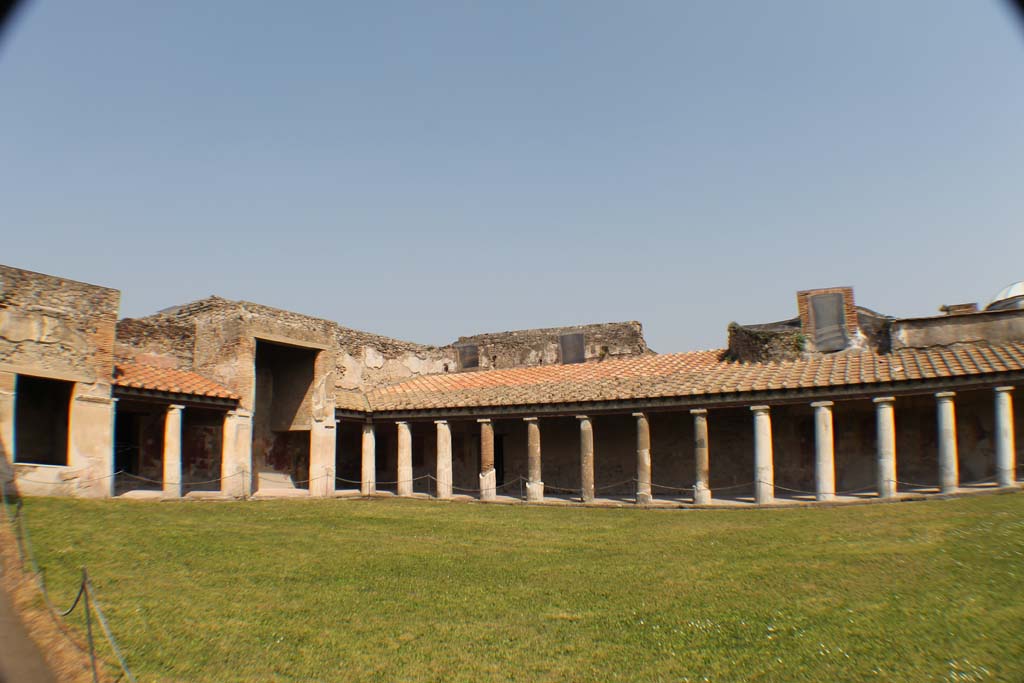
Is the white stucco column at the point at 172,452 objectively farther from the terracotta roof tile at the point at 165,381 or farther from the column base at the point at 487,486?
the column base at the point at 487,486

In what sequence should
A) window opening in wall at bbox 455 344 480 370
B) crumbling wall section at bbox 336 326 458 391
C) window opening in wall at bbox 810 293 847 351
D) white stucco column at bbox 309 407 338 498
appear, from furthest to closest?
window opening in wall at bbox 455 344 480 370
crumbling wall section at bbox 336 326 458 391
white stucco column at bbox 309 407 338 498
window opening in wall at bbox 810 293 847 351

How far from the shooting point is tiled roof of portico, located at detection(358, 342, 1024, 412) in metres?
17.2

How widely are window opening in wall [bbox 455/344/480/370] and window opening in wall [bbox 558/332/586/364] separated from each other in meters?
3.24

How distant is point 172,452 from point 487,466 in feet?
25.6

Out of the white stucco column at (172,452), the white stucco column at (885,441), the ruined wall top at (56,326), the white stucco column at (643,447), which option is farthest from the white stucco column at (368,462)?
the white stucco column at (885,441)

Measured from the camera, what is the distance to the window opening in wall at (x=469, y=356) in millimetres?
29547

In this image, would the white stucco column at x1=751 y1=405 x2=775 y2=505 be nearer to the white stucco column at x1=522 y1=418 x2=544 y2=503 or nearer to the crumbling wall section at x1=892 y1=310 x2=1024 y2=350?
the crumbling wall section at x1=892 y1=310 x2=1024 y2=350

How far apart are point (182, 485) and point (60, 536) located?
870 cm

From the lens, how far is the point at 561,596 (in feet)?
32.0

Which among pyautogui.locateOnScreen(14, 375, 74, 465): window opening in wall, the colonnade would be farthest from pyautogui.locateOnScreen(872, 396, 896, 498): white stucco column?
pyautogui.locateOnScreen(14, 375, 74, 465): window opening in wall

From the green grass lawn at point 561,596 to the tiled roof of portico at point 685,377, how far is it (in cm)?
323

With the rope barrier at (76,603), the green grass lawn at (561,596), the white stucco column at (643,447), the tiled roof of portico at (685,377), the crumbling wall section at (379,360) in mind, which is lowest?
the green grass lawn at (561,596)

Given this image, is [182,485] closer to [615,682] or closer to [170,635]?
[170,635]

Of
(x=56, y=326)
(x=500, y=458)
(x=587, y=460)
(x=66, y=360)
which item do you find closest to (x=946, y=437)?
(x=587, y=460)
